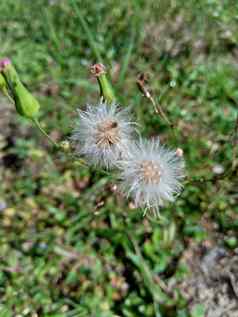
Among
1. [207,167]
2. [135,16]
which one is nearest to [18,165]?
[207,167]

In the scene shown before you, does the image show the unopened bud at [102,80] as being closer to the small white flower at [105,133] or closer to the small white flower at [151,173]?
the small white flower at [105,133]

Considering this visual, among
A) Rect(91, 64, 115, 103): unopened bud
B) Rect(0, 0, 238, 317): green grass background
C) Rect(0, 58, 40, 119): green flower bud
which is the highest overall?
Rect(0, 58, 40, 119): green flower bud

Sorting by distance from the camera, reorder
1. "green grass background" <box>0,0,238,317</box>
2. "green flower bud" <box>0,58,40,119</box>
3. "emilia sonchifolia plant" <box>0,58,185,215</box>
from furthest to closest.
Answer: "green grass background" <box>0,0,238,317</box> < "emilia sonchifolia plant" <box>0,58,185,215</box> < "green flower bud" <box>0,58,40,119</box>

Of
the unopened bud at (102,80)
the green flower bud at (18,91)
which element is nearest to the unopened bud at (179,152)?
the unopened bud at (102,80)

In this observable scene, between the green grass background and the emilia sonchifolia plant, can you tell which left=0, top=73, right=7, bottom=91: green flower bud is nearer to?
the emilia sonchifolia plant

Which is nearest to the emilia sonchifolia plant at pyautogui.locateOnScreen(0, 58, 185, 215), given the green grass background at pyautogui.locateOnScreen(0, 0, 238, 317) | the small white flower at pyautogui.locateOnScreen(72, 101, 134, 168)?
the small white flower at pyautogui.locateOnScreen(72, 101, 134, 168)

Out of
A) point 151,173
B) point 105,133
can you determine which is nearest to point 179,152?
point 151,173

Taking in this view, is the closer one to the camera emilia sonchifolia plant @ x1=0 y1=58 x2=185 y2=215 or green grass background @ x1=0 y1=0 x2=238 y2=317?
emilia sonchifolia plant @ x1=0 y1=58 x2=185 y2=215
